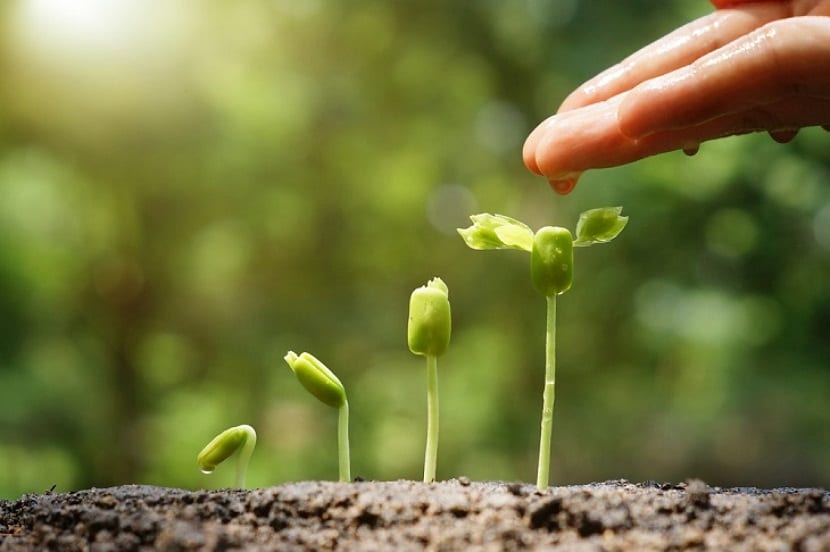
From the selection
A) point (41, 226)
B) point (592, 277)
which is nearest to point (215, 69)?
point (41, 226)

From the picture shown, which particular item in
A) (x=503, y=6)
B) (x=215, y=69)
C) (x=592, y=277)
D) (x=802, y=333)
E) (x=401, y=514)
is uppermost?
(x=503, y=6)

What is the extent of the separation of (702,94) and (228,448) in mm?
594

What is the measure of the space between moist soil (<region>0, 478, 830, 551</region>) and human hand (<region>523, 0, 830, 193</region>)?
1.20ft

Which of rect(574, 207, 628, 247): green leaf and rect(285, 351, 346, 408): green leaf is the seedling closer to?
rect(574, 207, 628, 247): green leaf

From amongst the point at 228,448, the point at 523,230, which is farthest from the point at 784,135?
the point at 228,448

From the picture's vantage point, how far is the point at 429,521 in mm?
664

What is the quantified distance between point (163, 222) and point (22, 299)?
0.88 meters

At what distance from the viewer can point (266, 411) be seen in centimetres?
504

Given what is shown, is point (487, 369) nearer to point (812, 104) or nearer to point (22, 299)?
point (22, 299)

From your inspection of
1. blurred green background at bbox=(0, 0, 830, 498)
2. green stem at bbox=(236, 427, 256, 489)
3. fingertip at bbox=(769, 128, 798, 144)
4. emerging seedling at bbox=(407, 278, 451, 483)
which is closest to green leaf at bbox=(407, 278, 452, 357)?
emerging seedling at bbox=(407, 278, 451, 483)

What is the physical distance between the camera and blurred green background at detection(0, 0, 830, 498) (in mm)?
4266

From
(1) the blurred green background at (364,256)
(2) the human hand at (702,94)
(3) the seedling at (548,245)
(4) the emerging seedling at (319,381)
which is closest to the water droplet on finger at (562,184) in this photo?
(2) the human hand at (702,94)

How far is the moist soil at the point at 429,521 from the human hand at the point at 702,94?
37 cm

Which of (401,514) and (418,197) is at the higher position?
(418,197)
